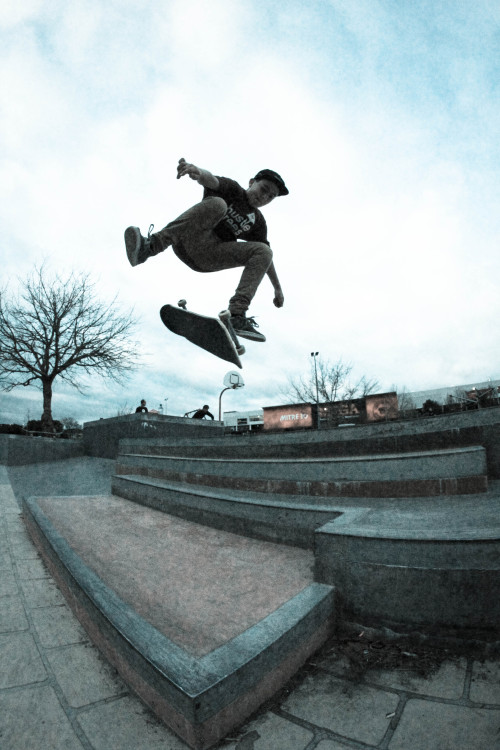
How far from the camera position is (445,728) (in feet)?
4.43

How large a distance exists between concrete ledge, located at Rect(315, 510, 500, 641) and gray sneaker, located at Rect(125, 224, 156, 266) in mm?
3007

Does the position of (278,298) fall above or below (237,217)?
below

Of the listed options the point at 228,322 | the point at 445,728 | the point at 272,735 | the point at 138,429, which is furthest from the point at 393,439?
the point at 138,429

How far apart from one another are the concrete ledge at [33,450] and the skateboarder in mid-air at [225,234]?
46.0 feet

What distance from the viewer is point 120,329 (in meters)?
19.3

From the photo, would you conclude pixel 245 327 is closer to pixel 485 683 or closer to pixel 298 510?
pixel 298 510

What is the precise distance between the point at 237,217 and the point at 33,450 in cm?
1510

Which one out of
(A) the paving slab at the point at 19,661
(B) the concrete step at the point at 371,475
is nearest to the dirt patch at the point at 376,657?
(A) the paving slab at the point at 19,661

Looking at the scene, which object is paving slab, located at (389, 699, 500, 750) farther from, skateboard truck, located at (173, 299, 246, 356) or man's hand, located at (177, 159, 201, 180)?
man's hand, located at (177, 159, 201, 180)

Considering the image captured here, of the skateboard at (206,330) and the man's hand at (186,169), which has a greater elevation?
the man's hand at (186,169)

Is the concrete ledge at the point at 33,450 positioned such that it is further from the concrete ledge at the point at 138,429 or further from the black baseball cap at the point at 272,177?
the black baseball cap at the point at 272,177

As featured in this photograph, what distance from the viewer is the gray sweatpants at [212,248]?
345 cm

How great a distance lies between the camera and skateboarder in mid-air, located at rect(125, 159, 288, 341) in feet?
11.3

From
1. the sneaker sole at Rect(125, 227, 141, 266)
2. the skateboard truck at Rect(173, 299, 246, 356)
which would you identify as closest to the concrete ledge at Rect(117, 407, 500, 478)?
the skateboard truck at Rect(173, 299, 246, 356)
